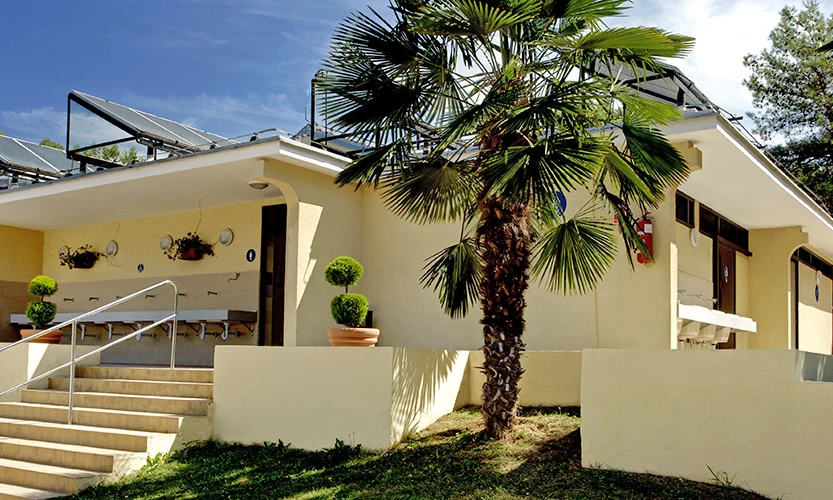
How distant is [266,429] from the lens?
9.09 meters

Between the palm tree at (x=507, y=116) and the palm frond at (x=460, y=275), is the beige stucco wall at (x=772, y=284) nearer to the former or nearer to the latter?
the palm tree at (x=507, y=116)

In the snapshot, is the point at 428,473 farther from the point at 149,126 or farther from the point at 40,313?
the point at 149,126

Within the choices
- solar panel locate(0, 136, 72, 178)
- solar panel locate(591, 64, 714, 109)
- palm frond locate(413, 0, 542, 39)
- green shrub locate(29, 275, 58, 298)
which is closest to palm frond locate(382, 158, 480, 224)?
palm frond locate(413, 0, 542, 39)

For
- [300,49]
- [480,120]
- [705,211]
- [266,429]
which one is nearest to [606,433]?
[480,120]

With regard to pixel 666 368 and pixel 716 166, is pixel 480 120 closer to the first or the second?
pixel 666 368

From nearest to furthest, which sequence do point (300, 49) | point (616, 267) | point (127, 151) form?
point (616, 267), point (127, 151), point (300, 49)

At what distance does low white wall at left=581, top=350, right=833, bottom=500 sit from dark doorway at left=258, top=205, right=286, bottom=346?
6.62 m

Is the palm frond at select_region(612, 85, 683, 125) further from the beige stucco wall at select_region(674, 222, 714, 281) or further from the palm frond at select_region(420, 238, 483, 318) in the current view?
the beige stucco wall at select_region(674, 222, 714, 281)

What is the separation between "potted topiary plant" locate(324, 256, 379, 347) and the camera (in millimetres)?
8938

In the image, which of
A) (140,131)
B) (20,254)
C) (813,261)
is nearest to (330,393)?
(140,131)

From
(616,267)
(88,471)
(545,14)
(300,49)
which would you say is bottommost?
(88,471)

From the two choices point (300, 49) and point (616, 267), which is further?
point (300, 49)

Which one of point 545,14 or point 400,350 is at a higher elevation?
point 545,14

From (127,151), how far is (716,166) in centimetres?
888
